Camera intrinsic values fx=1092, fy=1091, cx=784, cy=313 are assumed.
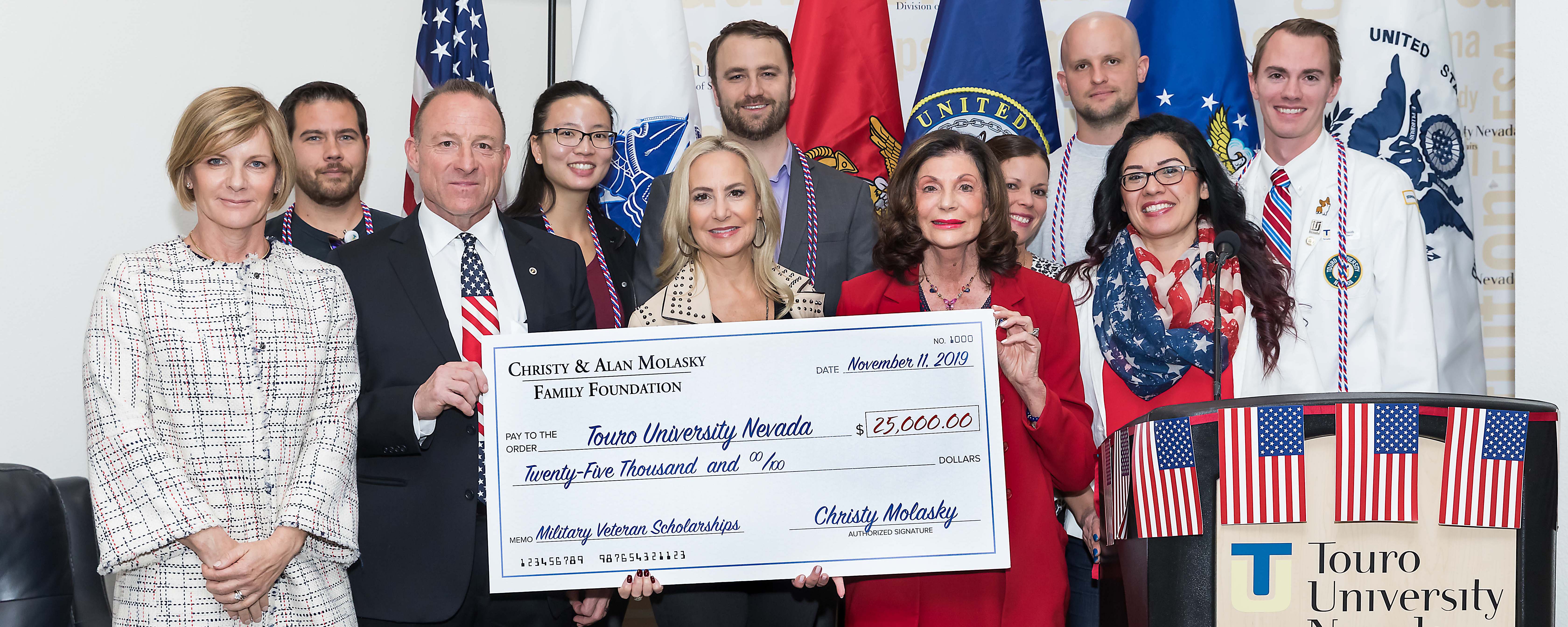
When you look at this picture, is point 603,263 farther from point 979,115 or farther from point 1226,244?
point 1226,244

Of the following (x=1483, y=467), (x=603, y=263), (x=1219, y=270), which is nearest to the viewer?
(x=1483, y=467)

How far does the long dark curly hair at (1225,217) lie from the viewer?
3182 mm

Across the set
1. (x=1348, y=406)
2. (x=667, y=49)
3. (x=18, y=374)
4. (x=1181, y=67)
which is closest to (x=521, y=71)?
(x=667, y=49)

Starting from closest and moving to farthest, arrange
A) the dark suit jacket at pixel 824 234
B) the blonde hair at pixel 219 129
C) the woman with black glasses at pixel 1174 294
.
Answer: the blonde hair at pixel 219 129
the woman with black glasses at pixel 1174 294
the dark suit jacket at pixel 824 234

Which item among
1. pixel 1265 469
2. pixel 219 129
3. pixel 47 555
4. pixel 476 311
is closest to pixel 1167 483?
pixel 1265 469

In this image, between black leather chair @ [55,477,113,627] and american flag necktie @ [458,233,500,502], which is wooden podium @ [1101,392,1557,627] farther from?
black leather chair @ [55,477,113,627]

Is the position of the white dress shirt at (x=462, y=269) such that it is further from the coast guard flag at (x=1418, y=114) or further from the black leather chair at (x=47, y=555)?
the coast guard flag at (x=1418, y=114)

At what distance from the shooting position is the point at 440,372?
263 centimetres

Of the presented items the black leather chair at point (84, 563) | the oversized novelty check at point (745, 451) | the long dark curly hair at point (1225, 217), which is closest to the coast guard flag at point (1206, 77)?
the long dark curly hair at point (1225, 217)

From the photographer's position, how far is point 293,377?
101 inches

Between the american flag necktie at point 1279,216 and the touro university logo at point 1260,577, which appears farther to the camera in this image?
the american flag necktie at point 1279,216

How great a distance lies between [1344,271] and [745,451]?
2140 millimetres

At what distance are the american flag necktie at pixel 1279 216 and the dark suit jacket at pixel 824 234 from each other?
52.3 inches

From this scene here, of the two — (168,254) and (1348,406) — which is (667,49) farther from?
(1348,406)
